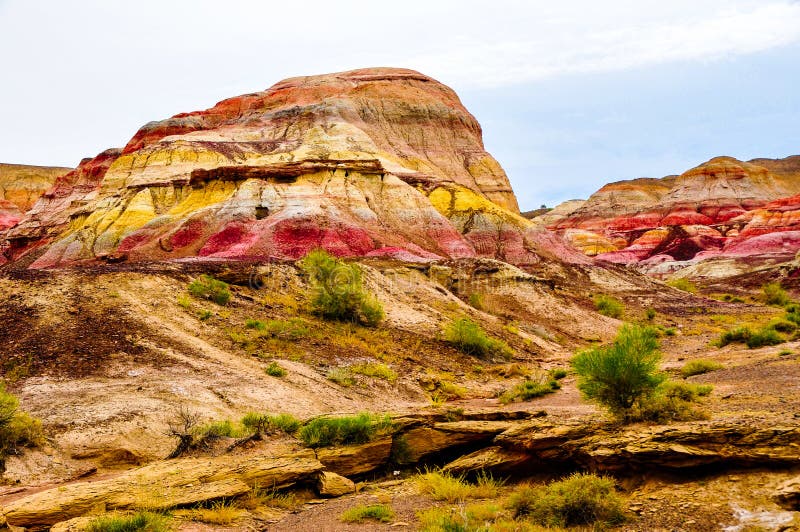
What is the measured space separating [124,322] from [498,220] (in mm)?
40464

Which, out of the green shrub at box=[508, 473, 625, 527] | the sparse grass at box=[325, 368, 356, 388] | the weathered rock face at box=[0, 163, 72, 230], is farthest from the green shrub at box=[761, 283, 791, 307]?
the weathered rock face at box=[0, 163, 72, 230]

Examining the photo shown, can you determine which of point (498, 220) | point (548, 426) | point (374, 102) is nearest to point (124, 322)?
point (548, 426)

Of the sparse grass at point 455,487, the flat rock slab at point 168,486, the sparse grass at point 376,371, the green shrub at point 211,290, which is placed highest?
the green shrub at point 211,290

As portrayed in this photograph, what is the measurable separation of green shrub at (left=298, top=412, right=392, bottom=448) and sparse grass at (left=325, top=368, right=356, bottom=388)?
7.40m

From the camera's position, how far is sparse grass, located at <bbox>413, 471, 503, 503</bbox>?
32.5 ft

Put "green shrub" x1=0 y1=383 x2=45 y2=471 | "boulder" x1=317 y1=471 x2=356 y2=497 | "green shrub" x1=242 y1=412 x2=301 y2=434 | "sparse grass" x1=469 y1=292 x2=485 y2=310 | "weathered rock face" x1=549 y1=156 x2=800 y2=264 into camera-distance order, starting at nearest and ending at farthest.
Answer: "boulder" x1=317 y1=471 x2=356 y2=497 → "green shrub" x1=0 y1=383 x2=45 y2=471 → "green shrub" x1=242 y1=412 x2=301 y2=434 → "sparse grass" x1=469 y1=292 x2=485 y2=310 → "weathered rock face" x1=549 y1=156 x2=800 y2=264

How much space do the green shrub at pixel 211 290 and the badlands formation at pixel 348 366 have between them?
15cm

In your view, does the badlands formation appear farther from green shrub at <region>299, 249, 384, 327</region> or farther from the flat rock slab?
green shrub at <region>299, 249, 384, 327</region>

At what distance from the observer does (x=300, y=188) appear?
5084 centimetres

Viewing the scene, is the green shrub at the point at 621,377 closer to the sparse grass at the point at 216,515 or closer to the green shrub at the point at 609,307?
the sparse grass at the point at 216,515

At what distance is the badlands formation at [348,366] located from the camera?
8.84m

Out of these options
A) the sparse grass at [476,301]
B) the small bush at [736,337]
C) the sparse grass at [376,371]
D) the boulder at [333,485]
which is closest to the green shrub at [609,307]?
the sparse grass at [476,301]

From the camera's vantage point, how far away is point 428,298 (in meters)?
33.4

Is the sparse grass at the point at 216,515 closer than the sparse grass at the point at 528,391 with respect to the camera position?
Yes
